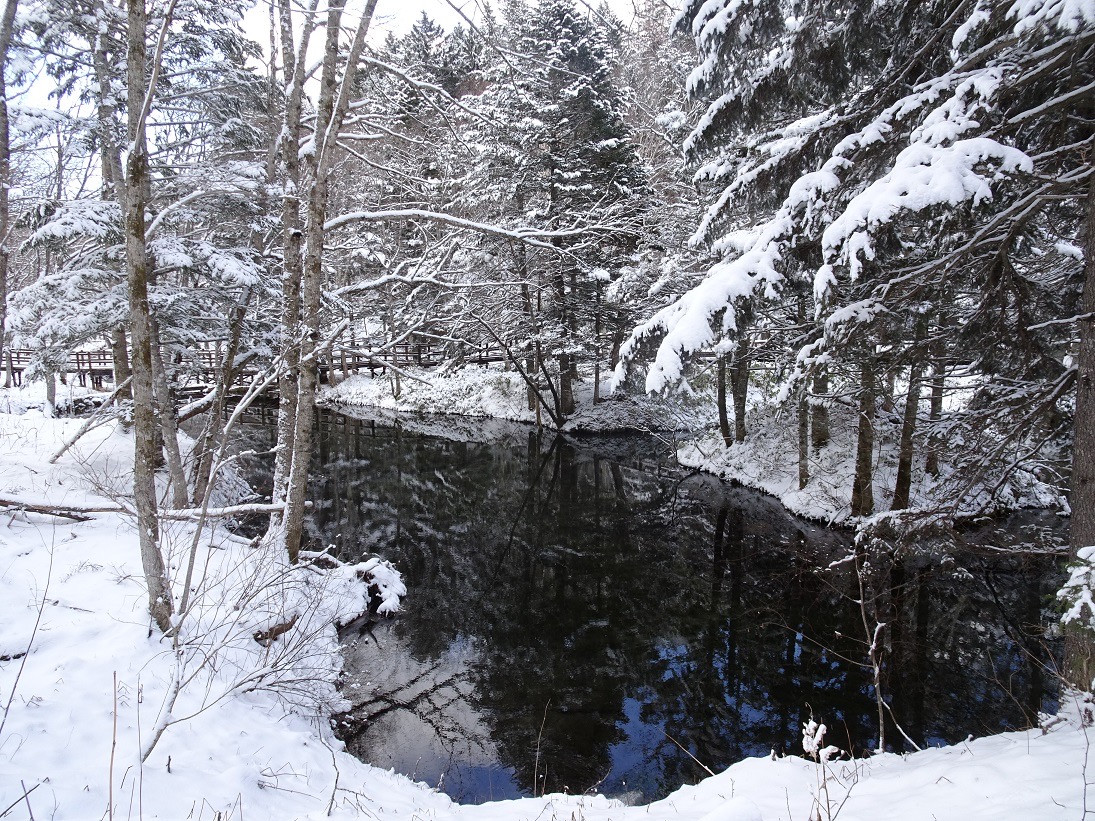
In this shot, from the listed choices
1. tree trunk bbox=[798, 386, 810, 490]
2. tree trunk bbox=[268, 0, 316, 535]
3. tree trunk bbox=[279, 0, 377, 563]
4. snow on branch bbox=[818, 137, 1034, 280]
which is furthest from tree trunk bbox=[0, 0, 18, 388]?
tree trunk bbox=[798, 386, 810, 490]

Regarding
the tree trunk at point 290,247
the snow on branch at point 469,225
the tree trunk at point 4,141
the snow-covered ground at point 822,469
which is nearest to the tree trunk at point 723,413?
the snow-covered ground at point 822,469

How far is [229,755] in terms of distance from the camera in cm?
390

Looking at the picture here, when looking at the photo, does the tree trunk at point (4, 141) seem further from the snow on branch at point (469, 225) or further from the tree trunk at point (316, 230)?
the snow on branch at point (469, 225)

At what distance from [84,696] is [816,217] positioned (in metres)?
6.50

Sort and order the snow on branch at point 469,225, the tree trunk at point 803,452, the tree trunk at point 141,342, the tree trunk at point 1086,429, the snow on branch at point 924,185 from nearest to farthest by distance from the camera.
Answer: the snow on branch at point 924,185 < the tree trunk at point 1086,429 < the tree trunk at point 141,342 < the snow on branch at point 469,225 < the tree trunk at point 803,452

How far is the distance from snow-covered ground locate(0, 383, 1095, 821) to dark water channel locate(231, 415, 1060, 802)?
0.82 meters

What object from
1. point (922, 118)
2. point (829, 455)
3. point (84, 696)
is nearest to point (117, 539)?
point (84, 696)

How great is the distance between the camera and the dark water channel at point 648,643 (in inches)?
227

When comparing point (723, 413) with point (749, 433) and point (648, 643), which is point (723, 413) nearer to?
point (749, 433)

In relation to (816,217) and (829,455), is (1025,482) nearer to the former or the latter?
(829,455)

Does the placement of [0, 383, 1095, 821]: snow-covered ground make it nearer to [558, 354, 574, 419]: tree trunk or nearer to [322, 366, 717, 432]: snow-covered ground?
[322, 366, 717, 432]: snow-covered ground

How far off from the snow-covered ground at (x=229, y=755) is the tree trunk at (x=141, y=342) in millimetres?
567

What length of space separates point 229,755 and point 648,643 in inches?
211

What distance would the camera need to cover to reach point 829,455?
13672 millimetres
